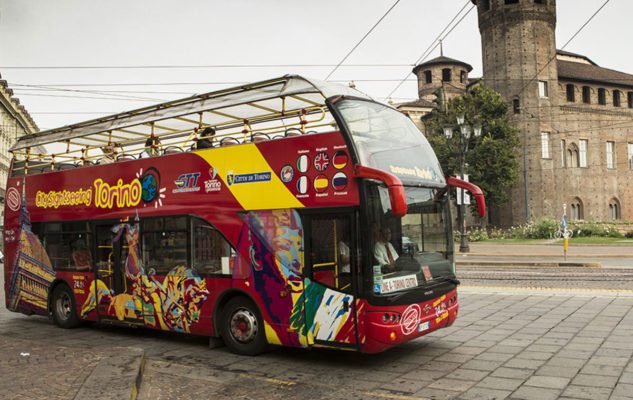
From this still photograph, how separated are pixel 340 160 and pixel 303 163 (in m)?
0.56

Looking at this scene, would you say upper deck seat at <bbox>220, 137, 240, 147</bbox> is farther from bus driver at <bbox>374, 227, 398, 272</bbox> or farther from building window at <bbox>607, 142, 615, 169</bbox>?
building window at <bbox>607, 142, 615, 169</bbox>

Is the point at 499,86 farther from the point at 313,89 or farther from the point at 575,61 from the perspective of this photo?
the point at 313,89

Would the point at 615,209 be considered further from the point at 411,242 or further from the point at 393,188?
the point at 393,188

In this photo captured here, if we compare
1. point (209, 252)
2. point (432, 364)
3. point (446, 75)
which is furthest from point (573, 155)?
point (209, 252)

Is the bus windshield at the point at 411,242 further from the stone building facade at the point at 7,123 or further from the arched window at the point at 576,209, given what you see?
the arched window at the point at 576,209

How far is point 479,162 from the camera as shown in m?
47.5

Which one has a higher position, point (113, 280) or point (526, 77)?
point (526, 77)

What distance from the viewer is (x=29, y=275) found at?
11383 millimetres

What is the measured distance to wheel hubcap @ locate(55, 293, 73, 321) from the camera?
10672mm

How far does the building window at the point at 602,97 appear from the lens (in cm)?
6348

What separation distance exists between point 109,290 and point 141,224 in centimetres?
137

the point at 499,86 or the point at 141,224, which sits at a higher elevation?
the point at 499,86

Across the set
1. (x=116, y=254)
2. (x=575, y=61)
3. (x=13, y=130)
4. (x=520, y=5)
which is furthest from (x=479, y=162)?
(x=13, y=130)

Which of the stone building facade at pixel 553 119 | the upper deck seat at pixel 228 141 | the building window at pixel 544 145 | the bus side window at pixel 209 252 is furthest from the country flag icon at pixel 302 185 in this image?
the building window at pixel 544 145
